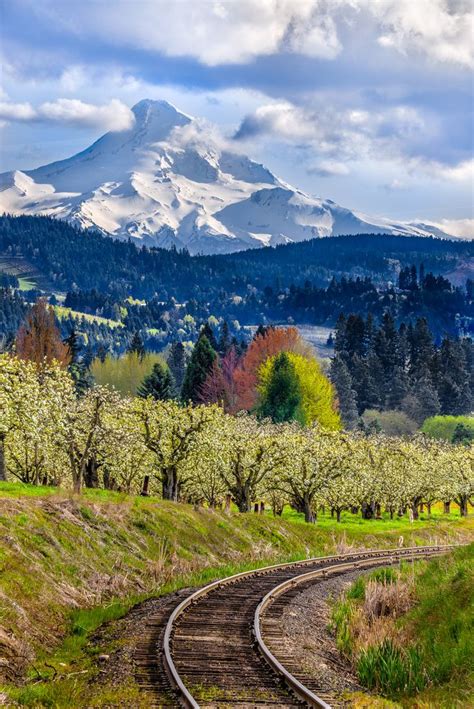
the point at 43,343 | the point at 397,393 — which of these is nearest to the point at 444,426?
the point at 397,393

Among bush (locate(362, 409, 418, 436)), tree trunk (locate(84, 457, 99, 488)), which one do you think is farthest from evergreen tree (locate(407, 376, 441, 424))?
tree trunk (locate(84, 457, 99, 488))

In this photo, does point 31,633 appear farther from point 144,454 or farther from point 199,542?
point 144,454

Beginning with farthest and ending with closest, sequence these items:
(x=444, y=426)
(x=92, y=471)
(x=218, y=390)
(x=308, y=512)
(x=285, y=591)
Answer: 1. (x=444, y=426)
2. (x=218, y=390)
3. (x=308, y=512)
4. (x=92, y=471)
5. (x=285, y=591)

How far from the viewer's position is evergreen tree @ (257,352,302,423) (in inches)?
4902

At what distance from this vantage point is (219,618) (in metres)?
23.9

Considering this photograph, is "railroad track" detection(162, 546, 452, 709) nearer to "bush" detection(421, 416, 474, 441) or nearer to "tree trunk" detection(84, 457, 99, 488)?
"tree trunk" detection(84, 457, 99, 488)

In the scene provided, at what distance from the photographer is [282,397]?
415 ft

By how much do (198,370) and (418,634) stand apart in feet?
418

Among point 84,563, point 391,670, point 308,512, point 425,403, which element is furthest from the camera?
point 425,403

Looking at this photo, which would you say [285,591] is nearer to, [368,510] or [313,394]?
[368,510]

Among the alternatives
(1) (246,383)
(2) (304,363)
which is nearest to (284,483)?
(2) (304,363)

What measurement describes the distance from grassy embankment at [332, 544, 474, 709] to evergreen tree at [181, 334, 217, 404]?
11814cm

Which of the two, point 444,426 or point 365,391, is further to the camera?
point 365,391

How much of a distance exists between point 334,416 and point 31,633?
113 metres
